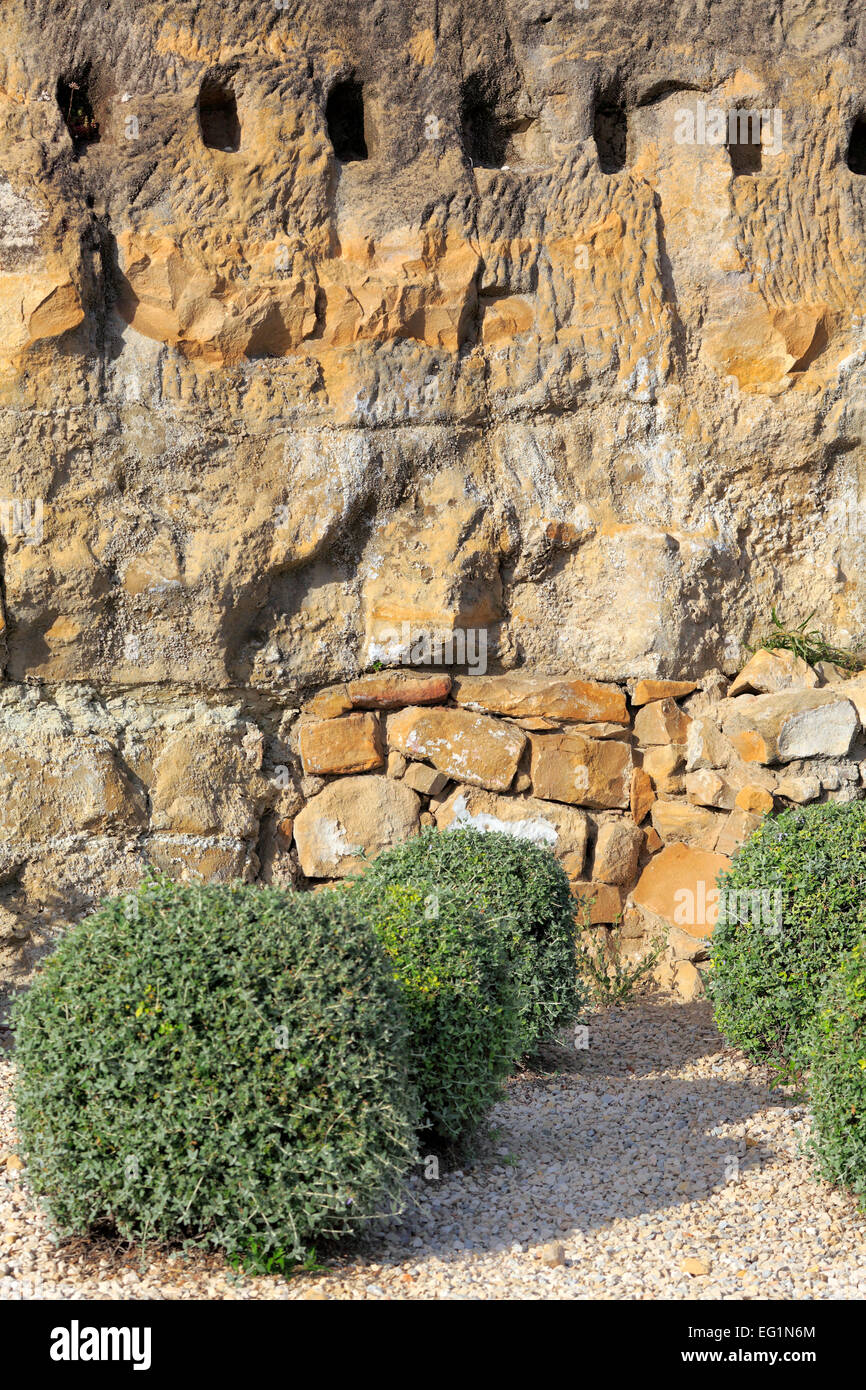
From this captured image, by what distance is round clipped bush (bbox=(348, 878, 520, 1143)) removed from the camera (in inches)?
147

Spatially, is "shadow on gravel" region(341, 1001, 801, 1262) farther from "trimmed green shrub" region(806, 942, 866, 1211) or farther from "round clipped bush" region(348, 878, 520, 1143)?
"trimmed green shrub" region(806, 942, 866, 1211)

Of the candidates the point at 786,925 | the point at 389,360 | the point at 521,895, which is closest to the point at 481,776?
the point at 521,895

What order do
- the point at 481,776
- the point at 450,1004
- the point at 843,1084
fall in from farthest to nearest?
the point at 481,776 < the point at 450,1004 < the point at 843,1084

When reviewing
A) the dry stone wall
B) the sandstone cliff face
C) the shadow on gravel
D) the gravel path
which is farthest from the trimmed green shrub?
the sandstone cliff face

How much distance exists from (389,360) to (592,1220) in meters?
3.96

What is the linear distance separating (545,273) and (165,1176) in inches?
183

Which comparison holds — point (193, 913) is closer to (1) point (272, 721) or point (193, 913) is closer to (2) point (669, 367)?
(1) point (272, 721)

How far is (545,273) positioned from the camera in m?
6.04

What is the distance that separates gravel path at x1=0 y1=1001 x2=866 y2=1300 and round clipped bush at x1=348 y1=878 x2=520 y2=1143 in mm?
267

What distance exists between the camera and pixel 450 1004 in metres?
3.74

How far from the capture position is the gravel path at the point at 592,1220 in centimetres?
309

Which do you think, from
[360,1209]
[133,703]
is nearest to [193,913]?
[360,1209]

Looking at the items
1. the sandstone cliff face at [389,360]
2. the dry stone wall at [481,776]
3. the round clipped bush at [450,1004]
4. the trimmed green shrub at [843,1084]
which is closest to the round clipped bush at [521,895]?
the round clipped bush at [450,1004]

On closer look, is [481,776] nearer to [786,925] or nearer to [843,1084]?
Answer: [786,925]
